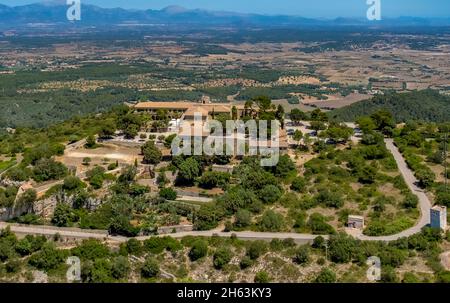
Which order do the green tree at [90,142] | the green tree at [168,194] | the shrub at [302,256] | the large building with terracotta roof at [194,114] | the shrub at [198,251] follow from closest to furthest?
the shrub at [302,256]
the shrub at [198,251]
the green tree at [168,194]
the large building with terracotta roof at [194,114]
the green tree at [90,142]

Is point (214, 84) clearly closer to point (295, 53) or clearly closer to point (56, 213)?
point (295, 53)

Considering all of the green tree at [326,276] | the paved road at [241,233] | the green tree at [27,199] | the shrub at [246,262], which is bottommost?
the shrub at [246,262]

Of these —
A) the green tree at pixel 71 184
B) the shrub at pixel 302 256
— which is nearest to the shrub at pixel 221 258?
the shrub at pixel 302 256

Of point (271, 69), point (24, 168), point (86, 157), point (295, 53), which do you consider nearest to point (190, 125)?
point (86, 157)

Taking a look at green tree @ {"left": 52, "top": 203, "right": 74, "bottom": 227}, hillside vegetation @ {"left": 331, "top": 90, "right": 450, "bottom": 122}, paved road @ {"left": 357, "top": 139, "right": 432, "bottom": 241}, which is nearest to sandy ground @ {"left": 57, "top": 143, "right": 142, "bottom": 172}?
green tree @ {"left": 52, "top": 203, "right": 74, "bottom": 227}

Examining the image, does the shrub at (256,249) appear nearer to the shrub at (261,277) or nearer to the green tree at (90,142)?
the shrub at (261,277)

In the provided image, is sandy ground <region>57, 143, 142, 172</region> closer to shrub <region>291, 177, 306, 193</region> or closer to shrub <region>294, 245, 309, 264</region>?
shrub <region>291, 177, 306, 193</region>
